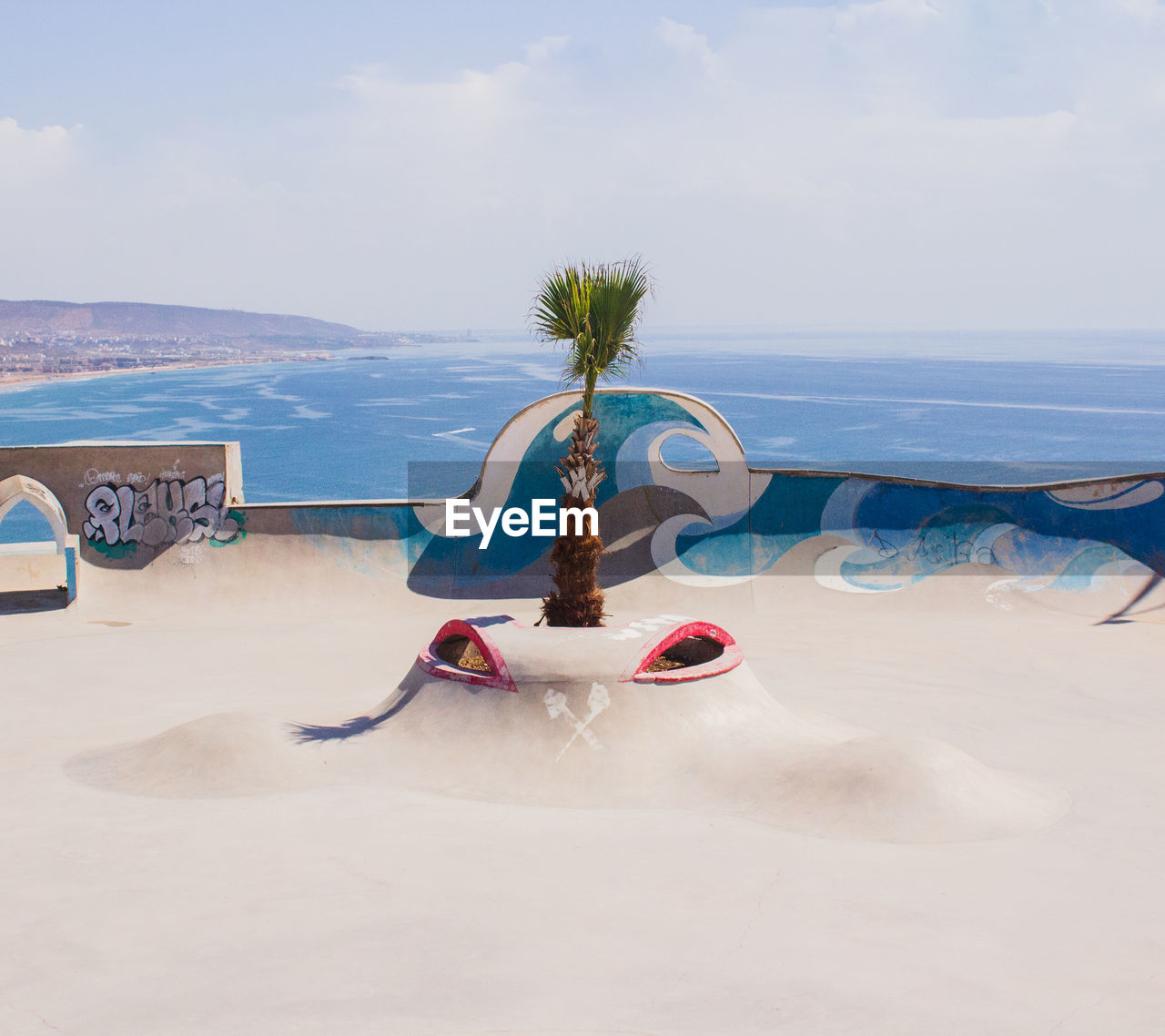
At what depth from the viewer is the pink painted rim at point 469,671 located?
13766 millimetres

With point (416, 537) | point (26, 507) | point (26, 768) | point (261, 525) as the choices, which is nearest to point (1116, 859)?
point (26, 768)

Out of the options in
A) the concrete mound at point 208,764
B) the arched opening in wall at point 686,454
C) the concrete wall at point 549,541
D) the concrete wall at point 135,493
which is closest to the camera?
the concrete mound at point 208,764

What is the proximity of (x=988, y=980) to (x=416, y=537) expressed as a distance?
60.8 feet

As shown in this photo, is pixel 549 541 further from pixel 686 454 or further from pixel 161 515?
pixel 686 454

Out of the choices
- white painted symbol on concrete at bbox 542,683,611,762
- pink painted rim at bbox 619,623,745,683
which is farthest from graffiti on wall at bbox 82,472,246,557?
pink painted rim at bbox 619,623,745,683

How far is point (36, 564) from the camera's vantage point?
26266mm

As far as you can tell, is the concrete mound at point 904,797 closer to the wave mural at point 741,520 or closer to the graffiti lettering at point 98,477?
the wave mural at point 741,520

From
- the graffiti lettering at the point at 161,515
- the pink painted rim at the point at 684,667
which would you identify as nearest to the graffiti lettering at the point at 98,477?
the graffiti lettering at the point at 161,515

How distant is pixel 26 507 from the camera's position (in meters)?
126

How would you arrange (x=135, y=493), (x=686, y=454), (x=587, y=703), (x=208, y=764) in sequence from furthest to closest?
(x=686, y=454), (x=135, y=493), (x=587, y=703), (x=208, y=764)

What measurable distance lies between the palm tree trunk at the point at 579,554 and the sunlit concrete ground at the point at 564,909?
11.8 feet

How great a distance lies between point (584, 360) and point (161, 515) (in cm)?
1416

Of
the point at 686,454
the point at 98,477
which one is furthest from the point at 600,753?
the point at 686,454

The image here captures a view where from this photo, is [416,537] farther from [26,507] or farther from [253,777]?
[26,507]
